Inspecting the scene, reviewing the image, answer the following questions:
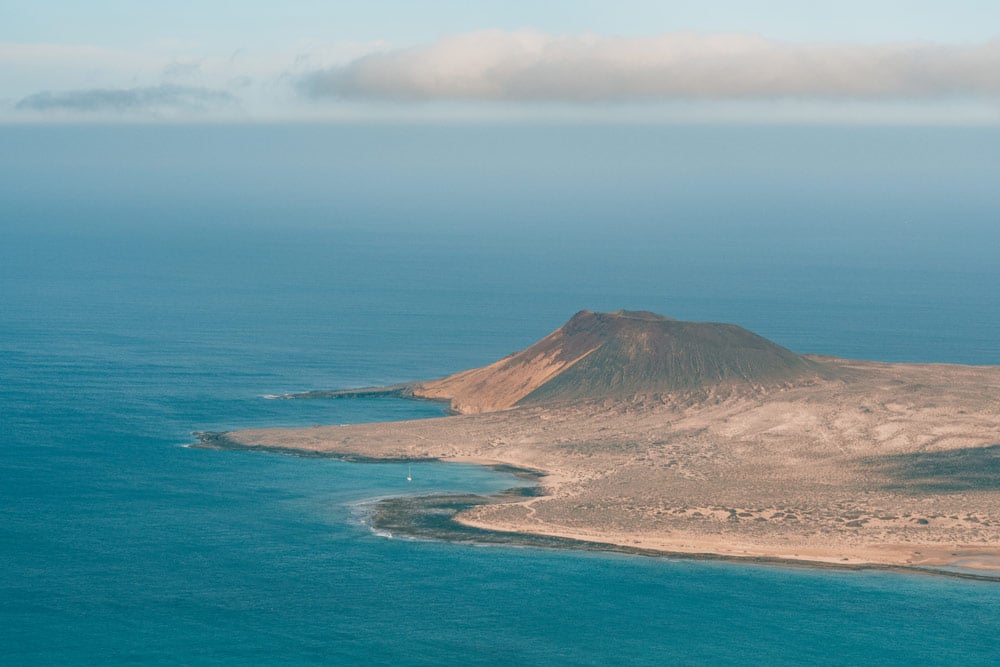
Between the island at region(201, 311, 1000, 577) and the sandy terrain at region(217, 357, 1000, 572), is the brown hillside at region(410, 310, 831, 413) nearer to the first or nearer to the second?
the island at region(201, 311, 1000, 577)

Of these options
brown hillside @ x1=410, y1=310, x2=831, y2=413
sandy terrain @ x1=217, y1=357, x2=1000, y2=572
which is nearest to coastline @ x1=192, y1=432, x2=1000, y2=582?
sandy terrain @ x1=217, y1=357, x2=1000, y2=572

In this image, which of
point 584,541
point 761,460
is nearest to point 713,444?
point 761,460

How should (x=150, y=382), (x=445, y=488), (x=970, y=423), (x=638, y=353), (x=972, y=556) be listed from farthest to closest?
(x=150, y=382) → (x=638, y=353) → (x=970, y=423) → (x=445, y=488) → (x=972, y=556)

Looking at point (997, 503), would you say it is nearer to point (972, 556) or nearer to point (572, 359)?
point (972, 556)

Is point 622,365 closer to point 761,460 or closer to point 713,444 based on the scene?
point 713,444

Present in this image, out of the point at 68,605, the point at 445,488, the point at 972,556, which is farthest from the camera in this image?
the point at 445,488

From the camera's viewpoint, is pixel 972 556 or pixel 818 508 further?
pixel 818 508

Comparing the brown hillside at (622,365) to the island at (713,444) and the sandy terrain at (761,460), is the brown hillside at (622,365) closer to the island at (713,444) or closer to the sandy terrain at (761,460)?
the island at (713,444)

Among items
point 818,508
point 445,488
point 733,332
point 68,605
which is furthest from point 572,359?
point 68,605
